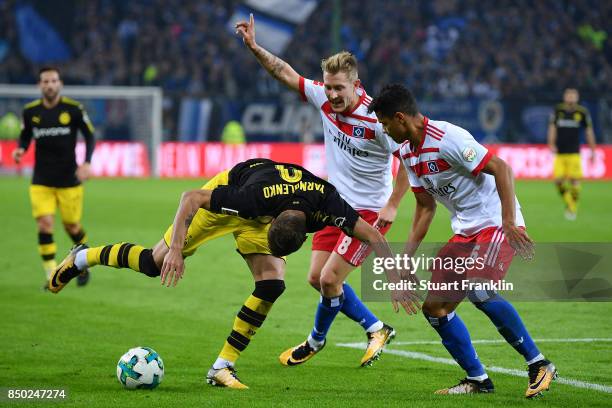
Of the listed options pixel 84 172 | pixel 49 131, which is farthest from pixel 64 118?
pixel 84 172

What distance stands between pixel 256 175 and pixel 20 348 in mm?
2629

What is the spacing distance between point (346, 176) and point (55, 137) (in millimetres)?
5115

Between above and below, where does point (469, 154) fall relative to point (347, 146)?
above

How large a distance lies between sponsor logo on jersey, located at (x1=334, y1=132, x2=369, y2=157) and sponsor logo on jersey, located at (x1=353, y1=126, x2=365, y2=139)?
75 mm

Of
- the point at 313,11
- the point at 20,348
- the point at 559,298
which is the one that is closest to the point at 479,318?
the point at 559,298

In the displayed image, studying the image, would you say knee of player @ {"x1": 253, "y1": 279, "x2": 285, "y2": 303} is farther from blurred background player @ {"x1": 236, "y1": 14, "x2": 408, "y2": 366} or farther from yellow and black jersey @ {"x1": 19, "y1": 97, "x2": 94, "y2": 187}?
yellow and black jersey @ {"x1": 19, "y1": 97, "x2": 94, "y2": 187}

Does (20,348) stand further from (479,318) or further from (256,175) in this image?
(479,318)

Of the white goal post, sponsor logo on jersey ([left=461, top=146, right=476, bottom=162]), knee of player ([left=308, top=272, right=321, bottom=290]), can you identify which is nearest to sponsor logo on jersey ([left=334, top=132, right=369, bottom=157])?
knee of player ([left=308, top=272, right=321, bottom=290])

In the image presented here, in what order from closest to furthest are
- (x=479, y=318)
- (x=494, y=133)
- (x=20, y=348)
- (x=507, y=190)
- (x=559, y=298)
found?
(x=507, y=190) → (x=20, y=348) → (x=479, y=318) → (x=559, y=298) → (x=494, y=133)

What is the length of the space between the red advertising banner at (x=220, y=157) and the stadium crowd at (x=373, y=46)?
270 centimetres

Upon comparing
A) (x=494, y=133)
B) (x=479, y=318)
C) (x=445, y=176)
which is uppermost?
(x=445, y=176)

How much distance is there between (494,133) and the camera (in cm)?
3077

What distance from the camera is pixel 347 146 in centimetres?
763

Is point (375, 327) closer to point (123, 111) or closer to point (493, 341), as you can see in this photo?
point (493, 341)
